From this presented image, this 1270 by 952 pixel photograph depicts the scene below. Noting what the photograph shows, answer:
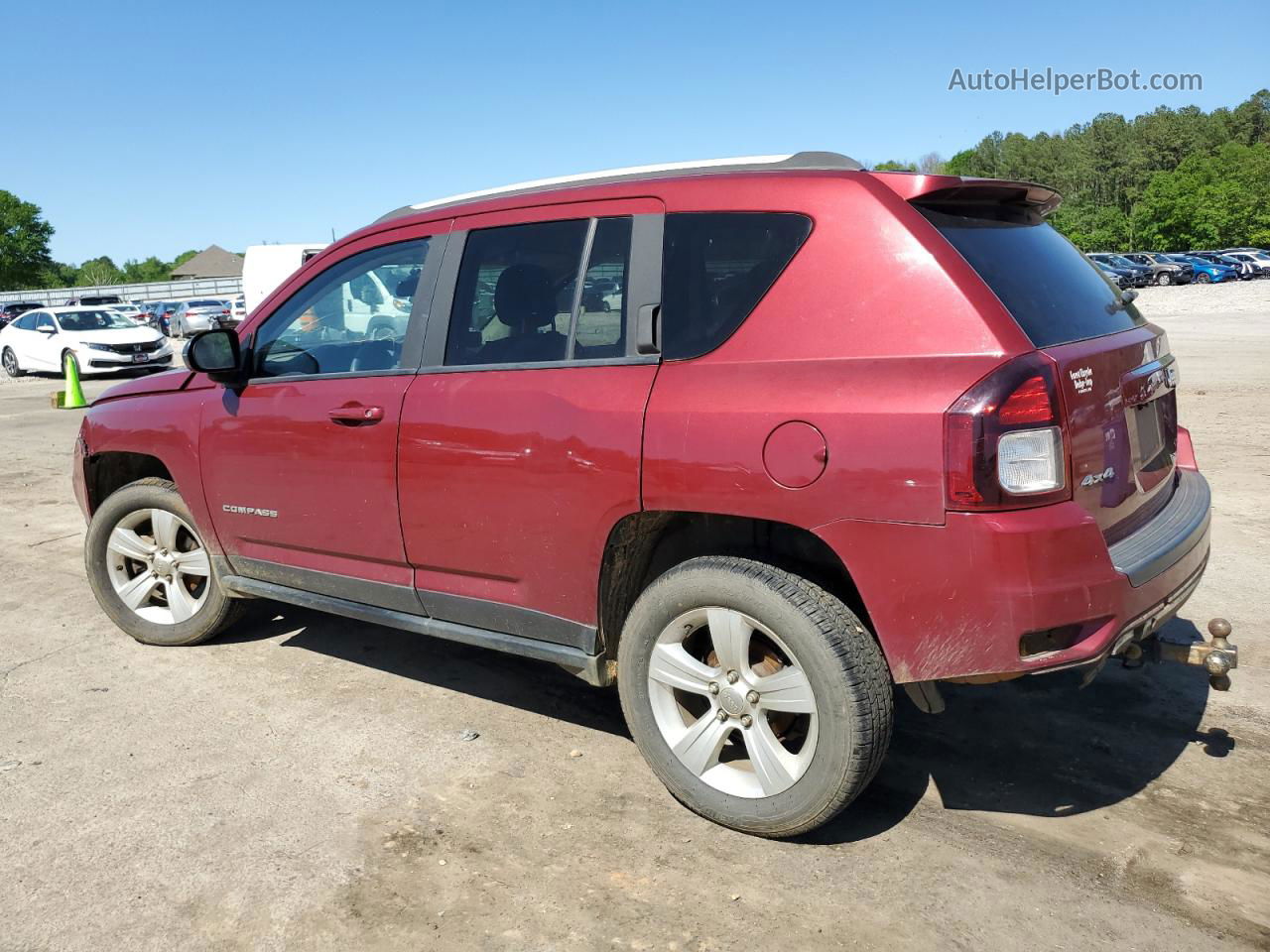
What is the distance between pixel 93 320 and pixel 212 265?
345ft

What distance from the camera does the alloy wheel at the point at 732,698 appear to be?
119 inches

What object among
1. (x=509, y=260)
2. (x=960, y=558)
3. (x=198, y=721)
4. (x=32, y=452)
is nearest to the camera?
(x=960, y=558)

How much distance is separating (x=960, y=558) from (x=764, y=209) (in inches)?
47.5

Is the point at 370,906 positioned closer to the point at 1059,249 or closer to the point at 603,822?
the point at 603,822

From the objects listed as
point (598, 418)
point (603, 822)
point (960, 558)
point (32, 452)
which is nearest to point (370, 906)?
point (603, 822)

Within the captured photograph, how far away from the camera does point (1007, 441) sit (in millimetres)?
2631

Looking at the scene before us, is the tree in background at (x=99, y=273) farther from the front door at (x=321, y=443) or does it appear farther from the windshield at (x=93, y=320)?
the front door at (x=321, y=443)

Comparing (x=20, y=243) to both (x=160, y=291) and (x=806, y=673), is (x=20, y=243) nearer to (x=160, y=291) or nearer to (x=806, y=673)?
(x=160, y=291)

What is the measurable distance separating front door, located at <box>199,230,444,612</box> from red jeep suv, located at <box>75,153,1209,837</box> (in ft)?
0.05

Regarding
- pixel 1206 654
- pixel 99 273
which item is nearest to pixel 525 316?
pixel 1206 654

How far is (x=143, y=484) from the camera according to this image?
4.82 meters

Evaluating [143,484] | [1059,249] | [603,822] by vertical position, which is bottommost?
[603,822]

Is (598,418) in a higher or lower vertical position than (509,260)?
lower

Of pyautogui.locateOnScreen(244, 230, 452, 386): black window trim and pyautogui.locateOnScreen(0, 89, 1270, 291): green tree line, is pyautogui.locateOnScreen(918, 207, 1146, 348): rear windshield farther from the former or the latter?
pyautogui.locateOnScreen(0, 89, 1270, 291): green tree line
